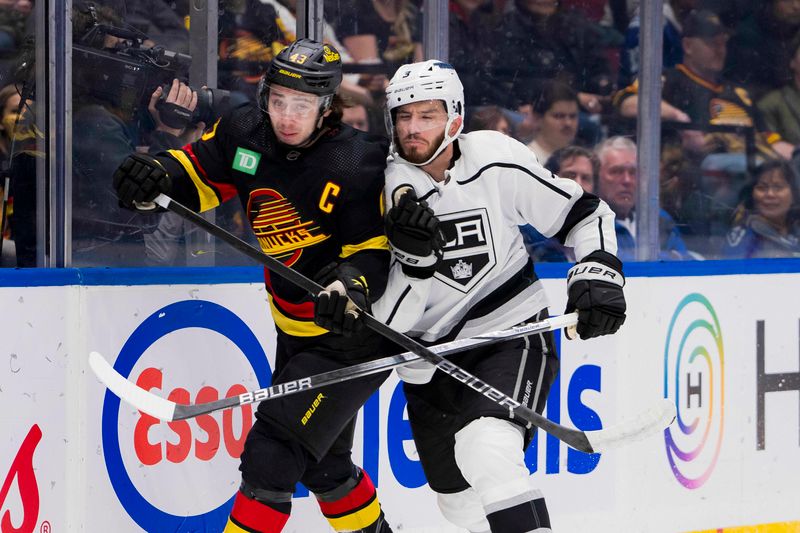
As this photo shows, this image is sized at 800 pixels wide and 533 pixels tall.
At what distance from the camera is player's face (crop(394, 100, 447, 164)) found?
277 cm

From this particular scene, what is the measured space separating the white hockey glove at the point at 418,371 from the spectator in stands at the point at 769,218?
1.74 metres

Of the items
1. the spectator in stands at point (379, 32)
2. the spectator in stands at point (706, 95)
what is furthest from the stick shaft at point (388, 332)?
the spectator in stands at point (706, 95)

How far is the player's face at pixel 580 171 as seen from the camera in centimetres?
398

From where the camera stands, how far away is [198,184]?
9.32 feet

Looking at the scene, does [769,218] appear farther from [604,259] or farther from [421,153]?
[421,153]

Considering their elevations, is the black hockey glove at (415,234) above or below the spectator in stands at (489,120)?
below

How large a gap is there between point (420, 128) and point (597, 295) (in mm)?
527

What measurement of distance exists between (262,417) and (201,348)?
1.70ft

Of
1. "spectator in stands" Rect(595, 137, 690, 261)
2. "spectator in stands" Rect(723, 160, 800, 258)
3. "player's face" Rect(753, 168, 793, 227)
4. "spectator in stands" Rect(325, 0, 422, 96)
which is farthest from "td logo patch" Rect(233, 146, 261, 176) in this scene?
"player's face" Rect(753, 168, 793, 227)

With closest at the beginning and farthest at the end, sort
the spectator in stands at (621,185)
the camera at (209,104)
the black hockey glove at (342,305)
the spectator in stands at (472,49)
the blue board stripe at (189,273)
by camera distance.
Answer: the black hockey glove at (342,305) < the blue board stripe at (189,273) < the camera at (209,104) < the spectator in stands at (472,49) < the spectator in stands at (621,185)

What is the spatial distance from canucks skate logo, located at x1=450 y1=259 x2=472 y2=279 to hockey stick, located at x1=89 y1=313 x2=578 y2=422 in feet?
0.46

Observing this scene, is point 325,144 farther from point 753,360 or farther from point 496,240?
point 753,360

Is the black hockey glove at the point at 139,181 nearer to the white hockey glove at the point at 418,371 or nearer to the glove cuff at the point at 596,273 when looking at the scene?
the white hockey glove at the point at 418,371

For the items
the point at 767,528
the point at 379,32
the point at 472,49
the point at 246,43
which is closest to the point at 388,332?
the point at 246,43
